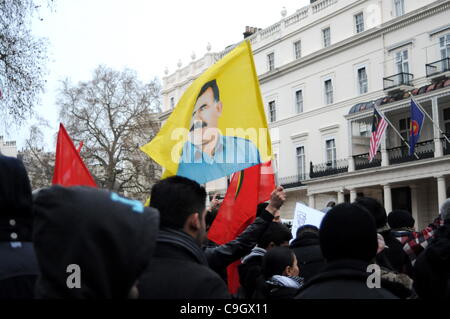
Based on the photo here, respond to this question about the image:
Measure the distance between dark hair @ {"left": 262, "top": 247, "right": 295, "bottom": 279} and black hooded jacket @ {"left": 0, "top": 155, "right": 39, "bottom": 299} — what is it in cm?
195

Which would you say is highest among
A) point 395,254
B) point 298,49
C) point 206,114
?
point 298,49

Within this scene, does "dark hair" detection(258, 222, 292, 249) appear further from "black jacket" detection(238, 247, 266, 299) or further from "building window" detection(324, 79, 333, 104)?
"building window" detection(324, 79, 333, 104)

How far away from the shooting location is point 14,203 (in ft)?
8.25

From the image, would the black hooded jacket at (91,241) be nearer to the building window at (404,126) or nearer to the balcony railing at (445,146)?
the balcony railing at (445,146)

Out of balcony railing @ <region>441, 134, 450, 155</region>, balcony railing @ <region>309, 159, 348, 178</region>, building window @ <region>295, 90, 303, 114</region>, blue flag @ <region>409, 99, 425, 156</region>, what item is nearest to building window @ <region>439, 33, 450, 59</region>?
balcony railing @ <region>441, 134, 450, 155</region>

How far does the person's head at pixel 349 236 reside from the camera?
2.53 metres

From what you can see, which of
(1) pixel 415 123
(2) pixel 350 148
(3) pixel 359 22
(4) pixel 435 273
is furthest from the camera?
(3) pixel 359 22

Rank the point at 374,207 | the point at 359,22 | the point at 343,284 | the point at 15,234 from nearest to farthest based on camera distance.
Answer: the point at 343,284, the point at 15,234, the point at 374,207, the point at 359,22

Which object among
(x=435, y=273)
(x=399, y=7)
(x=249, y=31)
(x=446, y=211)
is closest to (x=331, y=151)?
(x=399, y=7)

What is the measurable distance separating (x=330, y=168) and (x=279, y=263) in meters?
29.4

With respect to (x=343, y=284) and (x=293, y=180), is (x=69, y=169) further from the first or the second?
(x=293, y=180)

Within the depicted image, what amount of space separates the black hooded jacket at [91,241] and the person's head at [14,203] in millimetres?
816

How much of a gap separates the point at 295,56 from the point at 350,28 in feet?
16.2

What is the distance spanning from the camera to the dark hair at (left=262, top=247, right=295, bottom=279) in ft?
13.2
